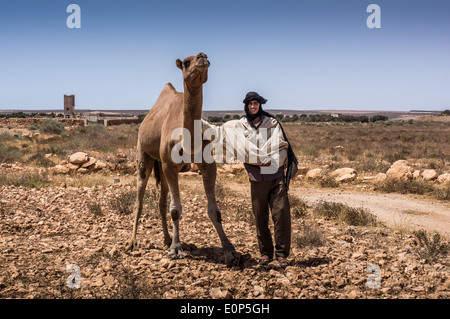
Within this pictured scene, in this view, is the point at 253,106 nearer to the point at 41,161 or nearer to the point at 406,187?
the point at 406,187

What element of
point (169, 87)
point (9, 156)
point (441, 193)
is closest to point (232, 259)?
point (169, 87)

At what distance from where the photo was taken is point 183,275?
457 centimetres

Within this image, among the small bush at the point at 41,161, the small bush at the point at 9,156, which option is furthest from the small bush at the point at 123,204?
the small bush at the point at 9,156

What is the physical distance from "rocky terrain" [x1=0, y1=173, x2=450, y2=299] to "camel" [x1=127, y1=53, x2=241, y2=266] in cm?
38

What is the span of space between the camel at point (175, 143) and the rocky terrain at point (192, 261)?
0.38 meters

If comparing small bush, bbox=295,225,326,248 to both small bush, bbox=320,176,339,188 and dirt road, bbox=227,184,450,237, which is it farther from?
small bush, bbox=320,176,339,188

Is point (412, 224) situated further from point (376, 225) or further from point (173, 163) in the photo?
point (173, 163)

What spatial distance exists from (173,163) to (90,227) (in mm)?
2778

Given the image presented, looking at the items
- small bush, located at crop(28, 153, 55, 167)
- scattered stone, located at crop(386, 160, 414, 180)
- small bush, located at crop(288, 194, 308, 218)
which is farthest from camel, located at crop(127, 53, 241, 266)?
small bush, located at crop(28, 153, 55, 167)

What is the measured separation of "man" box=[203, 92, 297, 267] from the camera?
15.7ft

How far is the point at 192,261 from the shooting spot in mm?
5078

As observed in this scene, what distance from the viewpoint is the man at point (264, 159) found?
477 centimetres

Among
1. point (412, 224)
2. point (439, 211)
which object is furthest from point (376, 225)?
point (439, 211)

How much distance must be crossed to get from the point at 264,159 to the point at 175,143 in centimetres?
117
